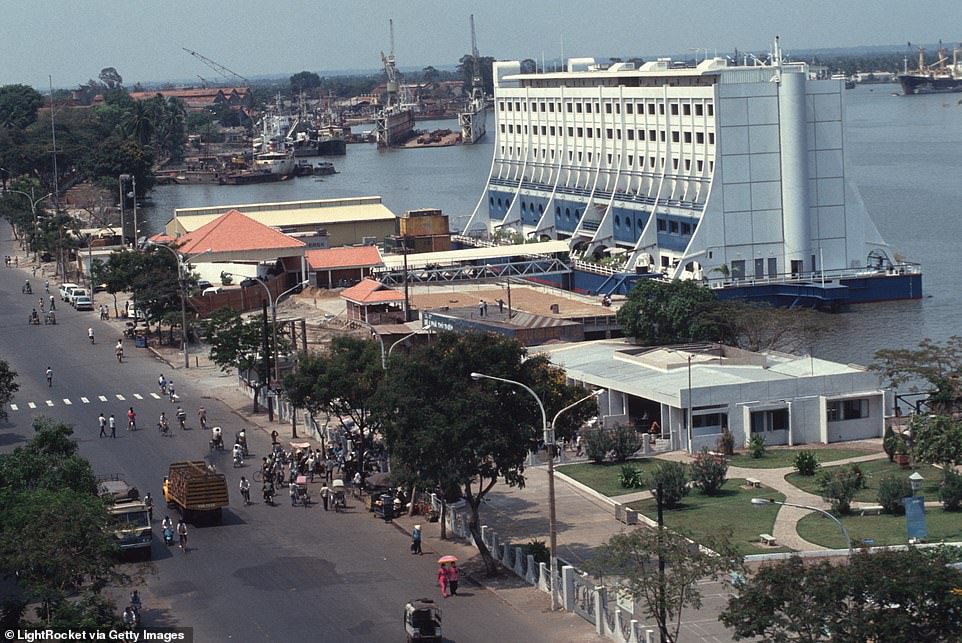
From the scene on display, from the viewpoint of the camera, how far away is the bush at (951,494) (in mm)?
41969

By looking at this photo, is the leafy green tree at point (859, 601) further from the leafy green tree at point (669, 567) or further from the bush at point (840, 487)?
the bush at point (840, 487)

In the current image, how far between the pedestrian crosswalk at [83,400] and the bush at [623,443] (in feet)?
70.8

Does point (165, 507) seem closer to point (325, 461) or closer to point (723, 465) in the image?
point (325, 461)

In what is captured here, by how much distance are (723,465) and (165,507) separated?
15524 mm

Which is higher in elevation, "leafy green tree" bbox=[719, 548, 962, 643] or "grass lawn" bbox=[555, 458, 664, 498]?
"leafy green tree" bbox=[719, 548, 962, 643]

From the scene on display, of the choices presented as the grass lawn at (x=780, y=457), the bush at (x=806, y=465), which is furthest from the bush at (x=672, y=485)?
the grass lawn at (x=780, y=457)

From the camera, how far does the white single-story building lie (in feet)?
176

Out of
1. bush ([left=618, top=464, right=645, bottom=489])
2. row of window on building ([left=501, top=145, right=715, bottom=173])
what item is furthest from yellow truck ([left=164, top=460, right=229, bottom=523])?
row of window on building ([left=501, top=145, right=715, bottom=173])

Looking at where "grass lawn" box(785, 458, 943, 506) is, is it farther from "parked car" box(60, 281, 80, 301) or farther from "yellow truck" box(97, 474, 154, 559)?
"parked car" box(60, 281, 80, 301)

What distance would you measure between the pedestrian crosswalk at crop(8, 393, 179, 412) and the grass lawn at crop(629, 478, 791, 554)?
2647cm

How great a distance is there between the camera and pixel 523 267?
316 feet

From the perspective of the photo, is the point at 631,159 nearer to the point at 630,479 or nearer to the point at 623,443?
the point at 623,443

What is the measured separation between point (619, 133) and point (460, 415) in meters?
63.0

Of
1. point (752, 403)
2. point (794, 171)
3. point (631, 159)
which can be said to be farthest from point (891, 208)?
point (752, 403)
